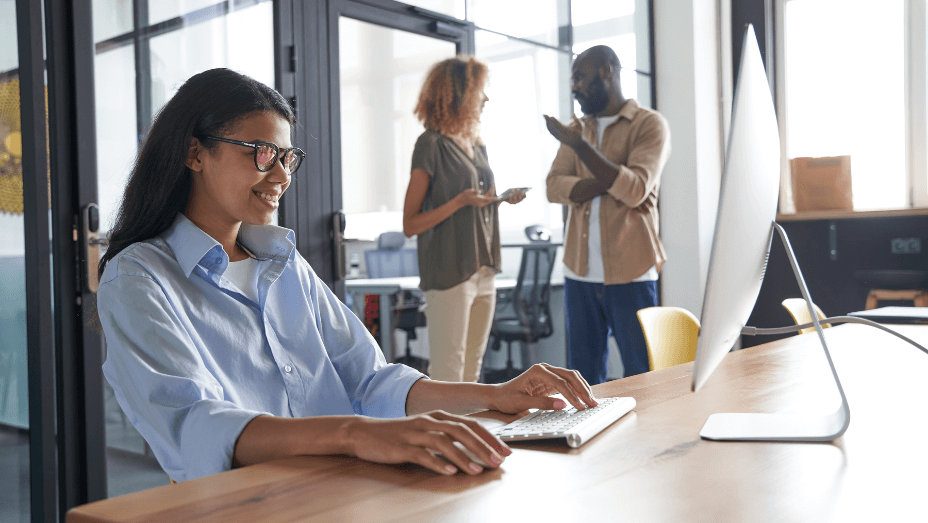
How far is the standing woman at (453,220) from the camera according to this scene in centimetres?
272

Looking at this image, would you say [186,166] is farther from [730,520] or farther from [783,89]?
[783,89]

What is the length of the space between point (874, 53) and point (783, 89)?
1.87 feet

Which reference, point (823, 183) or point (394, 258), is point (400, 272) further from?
point (823, 183)

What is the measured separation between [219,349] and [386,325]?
1913 millimetres

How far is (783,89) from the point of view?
198 inches

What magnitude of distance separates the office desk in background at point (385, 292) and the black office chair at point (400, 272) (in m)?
0.01

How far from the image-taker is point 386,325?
3002mm

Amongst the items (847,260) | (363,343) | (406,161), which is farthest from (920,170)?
(363,343)

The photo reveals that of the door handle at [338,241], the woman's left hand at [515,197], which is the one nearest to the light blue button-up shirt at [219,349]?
the door handle at [338,241]

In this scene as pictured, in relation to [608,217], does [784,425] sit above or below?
below

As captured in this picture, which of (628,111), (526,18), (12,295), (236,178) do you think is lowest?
(12,295)

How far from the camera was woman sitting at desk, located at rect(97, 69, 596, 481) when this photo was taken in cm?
87

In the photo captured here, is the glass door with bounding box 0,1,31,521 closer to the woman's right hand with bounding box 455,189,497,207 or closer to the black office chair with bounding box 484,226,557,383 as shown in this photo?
the woman's right hand with bounding box 455,189,497,207

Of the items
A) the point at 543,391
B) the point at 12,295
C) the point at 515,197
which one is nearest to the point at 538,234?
the point at 515,197
